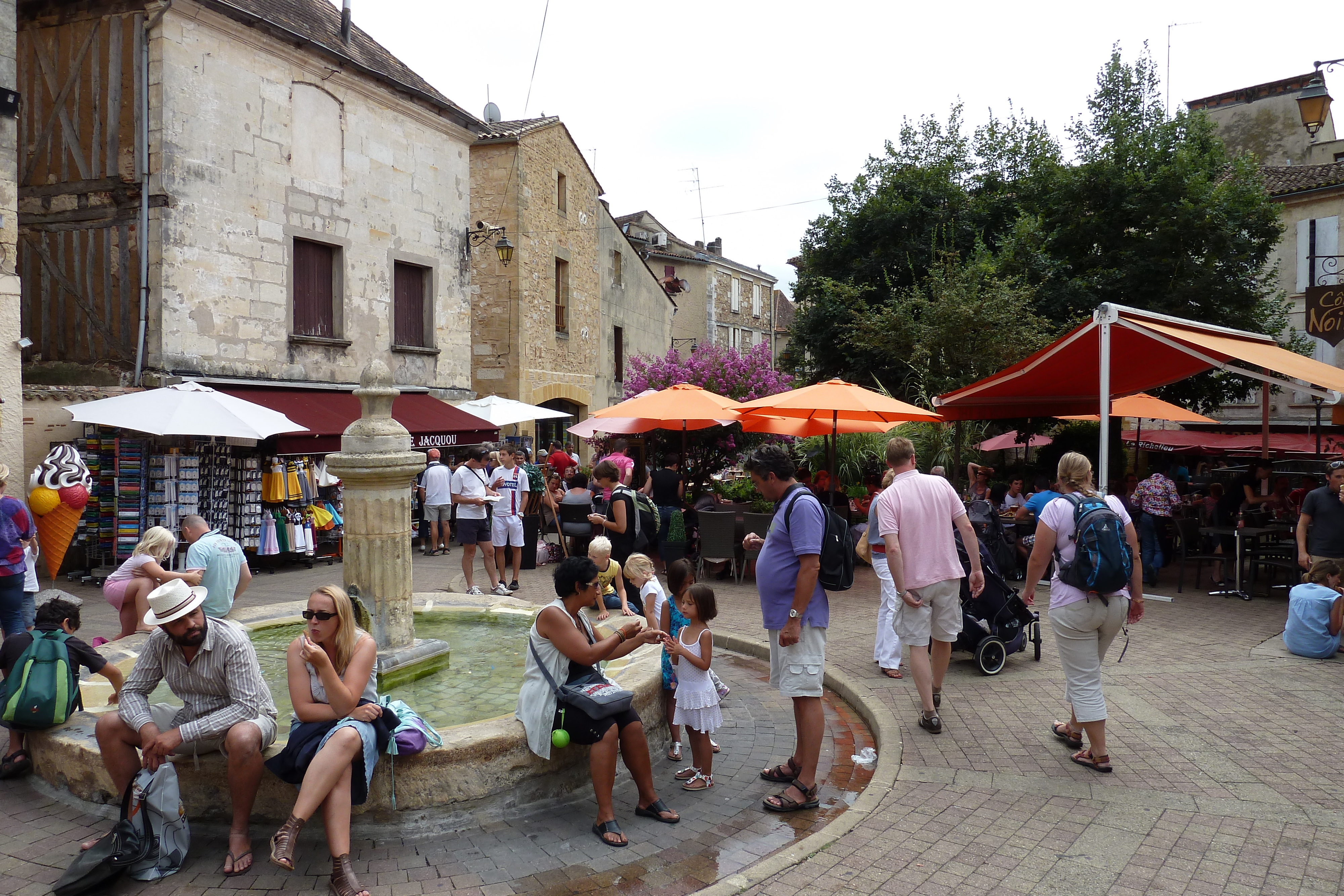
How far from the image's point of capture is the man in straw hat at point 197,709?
12.2 feet

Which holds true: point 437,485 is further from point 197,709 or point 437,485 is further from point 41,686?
point 197,709

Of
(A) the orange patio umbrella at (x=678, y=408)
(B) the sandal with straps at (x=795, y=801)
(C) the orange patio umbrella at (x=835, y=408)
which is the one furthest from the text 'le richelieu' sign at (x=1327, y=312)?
(B) the sandal with straps at (x=795, y=801)

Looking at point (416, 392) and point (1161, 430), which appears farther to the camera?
point (1161, 430)

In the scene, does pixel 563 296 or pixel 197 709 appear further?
pixel 563 296

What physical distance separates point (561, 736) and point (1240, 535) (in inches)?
351

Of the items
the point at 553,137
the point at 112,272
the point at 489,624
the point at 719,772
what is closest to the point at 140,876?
the point at 719,772

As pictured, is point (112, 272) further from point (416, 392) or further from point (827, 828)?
point (827, 828)

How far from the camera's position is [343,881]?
11.4 ft

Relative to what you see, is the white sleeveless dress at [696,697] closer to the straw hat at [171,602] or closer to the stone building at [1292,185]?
the straw hat at [171,602]

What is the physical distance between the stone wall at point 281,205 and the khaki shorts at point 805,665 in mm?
10432

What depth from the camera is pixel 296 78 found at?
1357cm

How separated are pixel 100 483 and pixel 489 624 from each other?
22.7 ft

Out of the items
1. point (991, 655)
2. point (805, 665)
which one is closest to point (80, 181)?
point (805, 665)

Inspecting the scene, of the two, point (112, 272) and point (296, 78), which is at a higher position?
point (296, 78)
